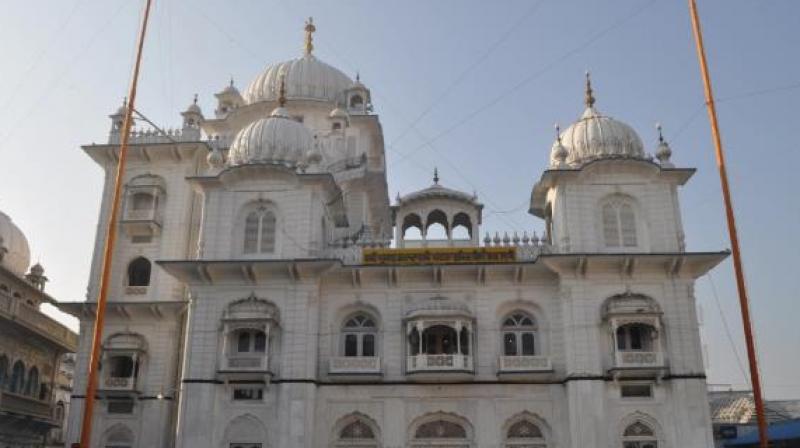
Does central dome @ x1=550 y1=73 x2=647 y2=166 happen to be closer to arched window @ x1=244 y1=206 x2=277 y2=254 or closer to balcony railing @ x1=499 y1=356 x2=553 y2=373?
balcony railing @ x1=499 y1=356 x2=553 y2=373

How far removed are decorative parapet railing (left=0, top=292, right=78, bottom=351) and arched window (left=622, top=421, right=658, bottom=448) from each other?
86.5 feet

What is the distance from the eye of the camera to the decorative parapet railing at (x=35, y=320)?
113 feet

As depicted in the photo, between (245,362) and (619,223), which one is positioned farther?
(619,223)

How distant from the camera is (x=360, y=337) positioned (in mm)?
27344

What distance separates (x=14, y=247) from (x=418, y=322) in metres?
26.5

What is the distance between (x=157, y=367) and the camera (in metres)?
29.7

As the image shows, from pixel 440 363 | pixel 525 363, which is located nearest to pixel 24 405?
pixel 440 363

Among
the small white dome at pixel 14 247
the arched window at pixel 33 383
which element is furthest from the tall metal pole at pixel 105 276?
the small white dome at pixel 14 247

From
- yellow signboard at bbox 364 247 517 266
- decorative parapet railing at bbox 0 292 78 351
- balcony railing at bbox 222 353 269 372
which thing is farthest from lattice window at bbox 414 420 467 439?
decorative parapet railing at bbox 0 292 78 351

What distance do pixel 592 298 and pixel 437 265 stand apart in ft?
17.7

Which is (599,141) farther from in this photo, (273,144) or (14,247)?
(14,247)

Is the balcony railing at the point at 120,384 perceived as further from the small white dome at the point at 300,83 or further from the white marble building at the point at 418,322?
the small white dome at the point at 300,83

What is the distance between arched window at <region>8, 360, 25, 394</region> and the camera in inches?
1421

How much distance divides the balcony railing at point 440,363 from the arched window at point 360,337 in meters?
2.02
